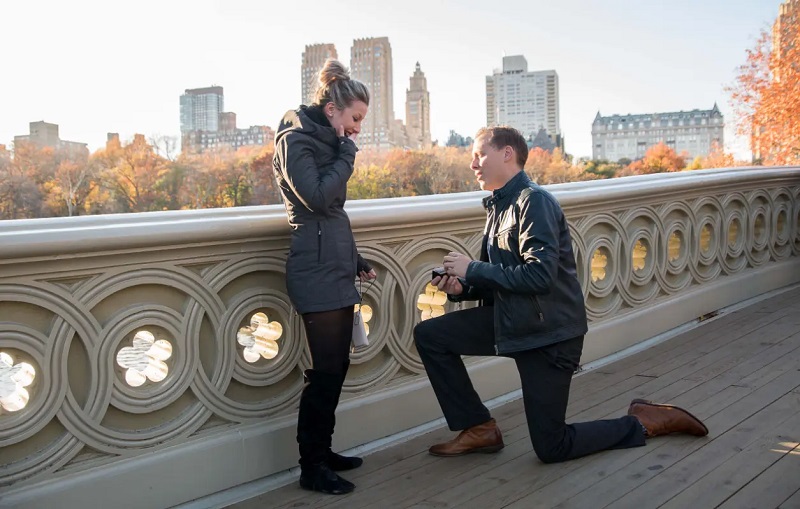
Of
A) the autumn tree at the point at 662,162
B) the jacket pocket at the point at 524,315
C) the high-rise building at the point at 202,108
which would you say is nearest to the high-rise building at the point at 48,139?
the high-rise building at the point at 202,108

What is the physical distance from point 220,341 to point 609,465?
1525mm

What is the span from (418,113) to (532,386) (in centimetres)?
17517

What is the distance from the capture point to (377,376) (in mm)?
3566

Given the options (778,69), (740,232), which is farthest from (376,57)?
(740,232)

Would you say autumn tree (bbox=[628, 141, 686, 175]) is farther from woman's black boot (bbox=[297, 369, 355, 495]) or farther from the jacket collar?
woman's black boot (bbox=[297, 369, 355, 495])

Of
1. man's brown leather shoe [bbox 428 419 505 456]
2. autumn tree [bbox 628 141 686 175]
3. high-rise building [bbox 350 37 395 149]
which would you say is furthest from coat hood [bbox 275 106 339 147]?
high-rise building [bbox 350 37 395 149]

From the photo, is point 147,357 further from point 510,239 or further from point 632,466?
point 632,466

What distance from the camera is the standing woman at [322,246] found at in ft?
9.43

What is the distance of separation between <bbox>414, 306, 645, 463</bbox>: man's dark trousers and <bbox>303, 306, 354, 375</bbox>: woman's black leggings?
410 millimetres

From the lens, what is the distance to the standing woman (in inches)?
113

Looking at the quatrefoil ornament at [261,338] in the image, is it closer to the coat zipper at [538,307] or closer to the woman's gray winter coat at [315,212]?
the woman's gray winter coat at [315,212]

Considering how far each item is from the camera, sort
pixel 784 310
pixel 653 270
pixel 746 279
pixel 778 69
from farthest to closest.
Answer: pixel 778 69, pixel 746 279, pixel 784 310, pixel 653 270

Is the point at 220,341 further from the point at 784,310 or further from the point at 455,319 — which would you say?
the point at 784,310

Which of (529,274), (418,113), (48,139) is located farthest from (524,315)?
(418,113)
